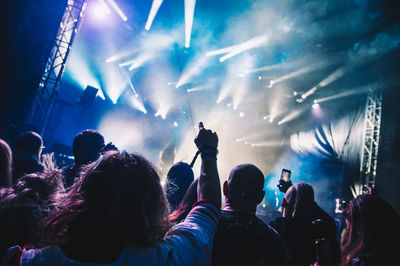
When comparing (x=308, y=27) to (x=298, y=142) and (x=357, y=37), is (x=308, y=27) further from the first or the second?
(x=298, y=142)

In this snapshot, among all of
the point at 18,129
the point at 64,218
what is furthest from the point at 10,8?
the point at 64,218

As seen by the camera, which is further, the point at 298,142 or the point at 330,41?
the point at 298,142

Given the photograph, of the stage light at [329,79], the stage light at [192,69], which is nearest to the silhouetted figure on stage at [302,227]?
Result: the stage light at [329,79]

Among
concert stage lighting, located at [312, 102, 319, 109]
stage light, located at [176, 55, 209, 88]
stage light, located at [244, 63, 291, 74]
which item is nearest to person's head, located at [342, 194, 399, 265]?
stage light, located at [244, 63, 291, 74]

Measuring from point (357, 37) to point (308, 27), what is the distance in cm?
168

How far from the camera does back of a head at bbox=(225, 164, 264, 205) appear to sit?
1.48m

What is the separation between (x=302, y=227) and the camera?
216 centimetres

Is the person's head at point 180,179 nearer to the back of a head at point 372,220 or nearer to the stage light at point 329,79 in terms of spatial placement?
the back of a head at point 372,220

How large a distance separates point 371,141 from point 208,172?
297 inches

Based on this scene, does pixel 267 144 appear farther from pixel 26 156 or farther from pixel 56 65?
pixel 26 156

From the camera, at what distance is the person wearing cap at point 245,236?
1287mm

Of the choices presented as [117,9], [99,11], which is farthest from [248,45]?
[99,11]

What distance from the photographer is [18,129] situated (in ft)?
15.0

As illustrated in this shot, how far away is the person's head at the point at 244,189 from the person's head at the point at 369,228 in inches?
30.0
